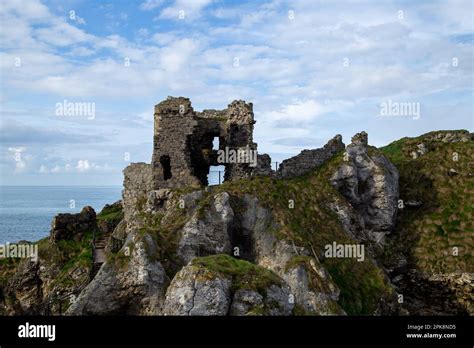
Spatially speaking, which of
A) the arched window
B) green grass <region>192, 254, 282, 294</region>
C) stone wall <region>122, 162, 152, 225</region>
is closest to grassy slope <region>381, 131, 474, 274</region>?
the arched window

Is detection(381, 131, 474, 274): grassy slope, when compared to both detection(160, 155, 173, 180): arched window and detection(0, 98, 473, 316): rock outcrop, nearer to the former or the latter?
detection(0, 98, 473, 316): rock outcrop

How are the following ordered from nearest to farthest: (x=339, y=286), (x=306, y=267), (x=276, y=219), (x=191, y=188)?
(x=306, y=267)
(x=339, y=286)
(x=276, y=219)
(x=191, y=188)

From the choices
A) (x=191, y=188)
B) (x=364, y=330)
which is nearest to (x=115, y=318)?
(x=364, y=330)

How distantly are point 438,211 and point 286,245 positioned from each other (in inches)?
780

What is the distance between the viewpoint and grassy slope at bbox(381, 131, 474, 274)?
137 ft

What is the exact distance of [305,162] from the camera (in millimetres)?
43219

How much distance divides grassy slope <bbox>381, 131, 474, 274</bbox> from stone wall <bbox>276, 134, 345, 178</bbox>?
9308 mm

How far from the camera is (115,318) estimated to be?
1316 cm

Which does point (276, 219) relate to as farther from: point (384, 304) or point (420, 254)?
point (420, 254)

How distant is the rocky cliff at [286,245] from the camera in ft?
88.2

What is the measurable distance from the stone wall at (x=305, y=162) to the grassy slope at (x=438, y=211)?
9.31 metres

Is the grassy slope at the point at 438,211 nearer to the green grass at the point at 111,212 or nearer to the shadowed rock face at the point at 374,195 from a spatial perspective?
the shadowed rock face at the point at 374,195

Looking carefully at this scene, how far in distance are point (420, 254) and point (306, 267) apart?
1701 centimetres

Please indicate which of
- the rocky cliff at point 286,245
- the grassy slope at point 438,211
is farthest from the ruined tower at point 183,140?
the grassy slope at point 438,211
